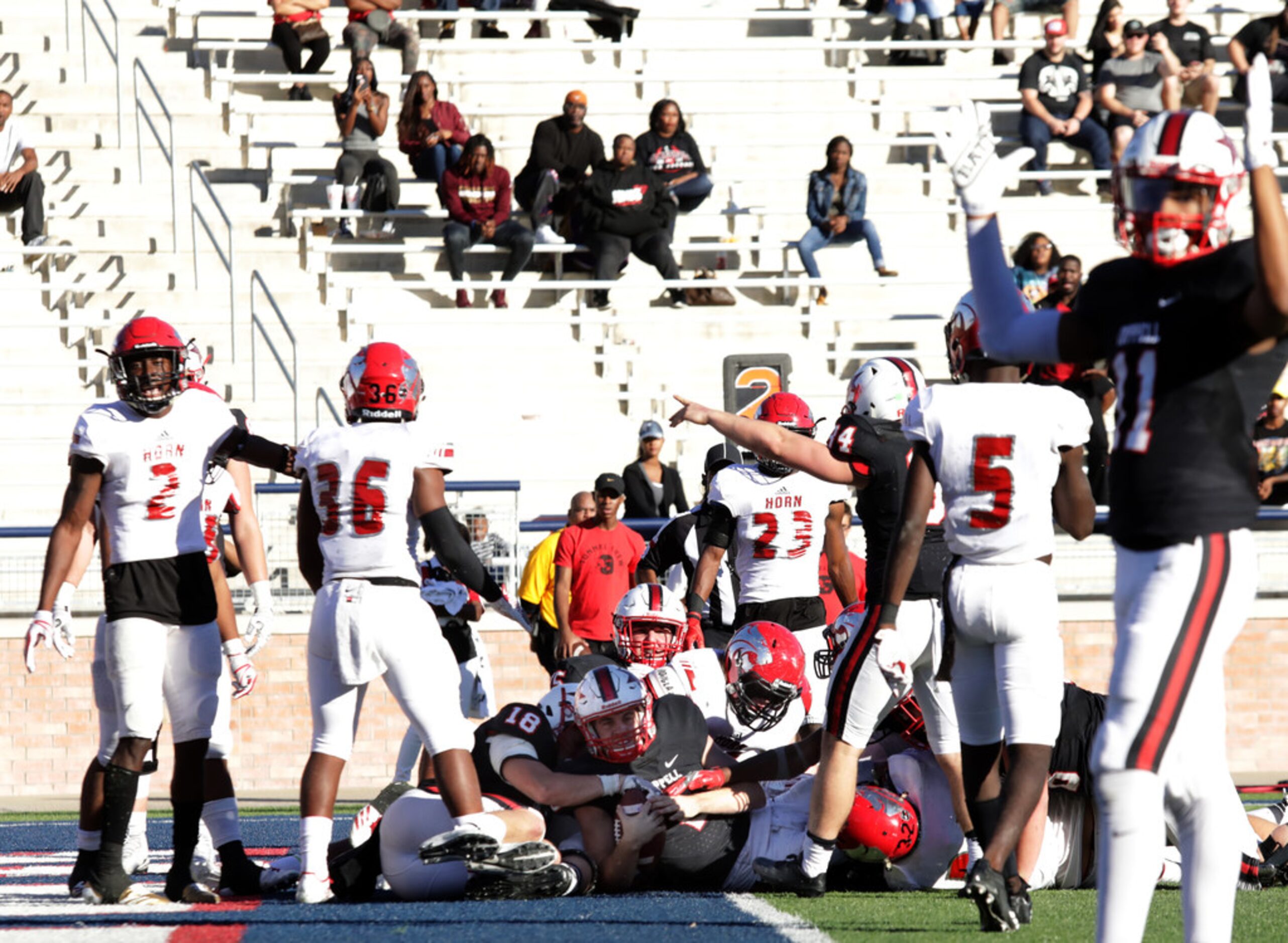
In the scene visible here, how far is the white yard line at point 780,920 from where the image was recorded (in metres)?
5.23

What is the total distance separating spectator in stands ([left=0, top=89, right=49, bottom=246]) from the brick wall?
4.58 metres

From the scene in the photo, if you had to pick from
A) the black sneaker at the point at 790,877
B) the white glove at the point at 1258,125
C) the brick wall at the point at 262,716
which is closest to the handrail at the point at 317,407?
the brick wall at the point at 262,716

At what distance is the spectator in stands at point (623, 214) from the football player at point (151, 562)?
8.76 metres

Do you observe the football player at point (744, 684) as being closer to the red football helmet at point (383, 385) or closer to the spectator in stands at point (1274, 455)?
the red football helmet at point (383, 385)

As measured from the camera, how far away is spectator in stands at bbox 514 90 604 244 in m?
15.4

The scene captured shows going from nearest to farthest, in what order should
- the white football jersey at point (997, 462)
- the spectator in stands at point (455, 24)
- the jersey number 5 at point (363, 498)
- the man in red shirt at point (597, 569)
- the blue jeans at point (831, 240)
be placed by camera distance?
the white football jersey at point (997, 462), the jersey number 5 at point (363, 498), the man in red shirt at point (597, 569), the blue jeans at point (831, 240), the spectator in stands at point (455, 24)

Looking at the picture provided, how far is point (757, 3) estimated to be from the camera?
63.0 ft

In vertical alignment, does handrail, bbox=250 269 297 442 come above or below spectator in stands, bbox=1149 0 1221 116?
below

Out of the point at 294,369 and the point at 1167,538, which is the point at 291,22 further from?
the point at 1167,538

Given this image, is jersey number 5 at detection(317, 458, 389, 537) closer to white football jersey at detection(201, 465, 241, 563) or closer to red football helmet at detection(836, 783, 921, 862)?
white football jersey at detection(201, 465, 241, 563)

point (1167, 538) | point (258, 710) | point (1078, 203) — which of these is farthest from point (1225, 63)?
point (1167, 538)

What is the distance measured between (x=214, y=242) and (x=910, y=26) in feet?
24.2

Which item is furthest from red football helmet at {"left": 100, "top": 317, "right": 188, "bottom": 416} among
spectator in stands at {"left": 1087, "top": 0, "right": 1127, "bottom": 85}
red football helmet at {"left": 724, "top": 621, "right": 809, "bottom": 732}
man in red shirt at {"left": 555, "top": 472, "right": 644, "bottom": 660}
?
spectator in stands at {"left": 1087, "top": 0, "right": 1127, "bottom": 85}

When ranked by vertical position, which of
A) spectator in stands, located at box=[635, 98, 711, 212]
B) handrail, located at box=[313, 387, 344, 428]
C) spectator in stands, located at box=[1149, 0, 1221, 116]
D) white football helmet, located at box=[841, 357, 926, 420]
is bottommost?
handrail, located at box=[313, 387, 344, 428]
